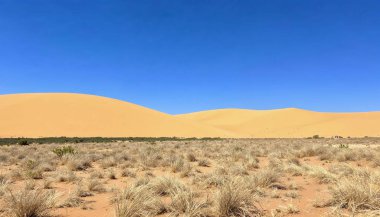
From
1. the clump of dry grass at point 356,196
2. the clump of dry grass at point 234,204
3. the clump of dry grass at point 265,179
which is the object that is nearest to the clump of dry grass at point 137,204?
the clump of dry grass at point 234,204

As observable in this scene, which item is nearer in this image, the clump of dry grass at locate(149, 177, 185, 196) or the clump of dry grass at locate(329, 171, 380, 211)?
the clump of dry grass at locate(329, 171, 380, 211)

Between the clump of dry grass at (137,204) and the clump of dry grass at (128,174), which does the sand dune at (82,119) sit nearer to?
the clump of dry grass at (128,174)

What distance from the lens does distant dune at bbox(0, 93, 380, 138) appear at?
69.2m

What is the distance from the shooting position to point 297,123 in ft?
337

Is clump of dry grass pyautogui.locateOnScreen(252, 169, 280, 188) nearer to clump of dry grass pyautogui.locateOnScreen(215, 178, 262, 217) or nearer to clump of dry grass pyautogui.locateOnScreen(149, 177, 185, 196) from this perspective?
clump of dry grass pyautogui.locateOnScreen(149, 177, 185, 196)

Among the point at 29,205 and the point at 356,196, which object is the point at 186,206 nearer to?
the point at 29,205

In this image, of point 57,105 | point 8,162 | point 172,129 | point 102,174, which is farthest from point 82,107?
point 102,174

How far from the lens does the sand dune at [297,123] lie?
87.0 metres

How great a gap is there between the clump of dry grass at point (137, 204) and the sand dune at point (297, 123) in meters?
77.7

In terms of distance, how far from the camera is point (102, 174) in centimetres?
1252

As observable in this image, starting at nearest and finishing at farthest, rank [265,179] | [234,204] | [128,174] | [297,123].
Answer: [234,204]
[265,179]
[128,174]
[297,123]

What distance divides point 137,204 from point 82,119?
239 feet

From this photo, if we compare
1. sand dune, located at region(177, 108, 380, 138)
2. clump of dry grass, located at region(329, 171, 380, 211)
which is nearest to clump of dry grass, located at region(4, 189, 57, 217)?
clump of dry grass, located at region(329, 171, 380, 211)

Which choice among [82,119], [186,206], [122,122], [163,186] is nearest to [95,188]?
[163,186]
